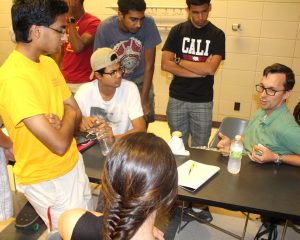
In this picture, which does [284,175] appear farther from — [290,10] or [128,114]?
[290,10]

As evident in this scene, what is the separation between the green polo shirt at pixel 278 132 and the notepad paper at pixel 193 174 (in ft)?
1.55

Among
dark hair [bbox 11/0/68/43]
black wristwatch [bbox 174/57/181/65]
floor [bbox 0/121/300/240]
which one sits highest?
dark hair [bbox 11/0/68/43]

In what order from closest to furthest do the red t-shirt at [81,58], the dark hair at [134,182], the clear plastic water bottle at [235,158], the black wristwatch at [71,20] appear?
the dark hair at [134,182] → the clear plastic water bottle at [235,158] → the black wristwatch at [71,20] → the red t-shirt at [81,58]

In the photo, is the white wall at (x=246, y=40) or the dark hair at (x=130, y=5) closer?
the dark hair at (x=130, y=5)

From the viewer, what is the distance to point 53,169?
159 centimetres

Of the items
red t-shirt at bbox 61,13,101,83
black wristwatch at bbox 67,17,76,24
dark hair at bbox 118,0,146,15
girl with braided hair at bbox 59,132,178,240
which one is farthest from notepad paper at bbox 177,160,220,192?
black wristwatch at bbox 67,17,76,24

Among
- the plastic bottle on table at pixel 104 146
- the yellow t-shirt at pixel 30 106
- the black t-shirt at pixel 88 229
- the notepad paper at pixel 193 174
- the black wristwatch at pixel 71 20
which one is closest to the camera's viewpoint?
the black t-shirt at pixel 88 229

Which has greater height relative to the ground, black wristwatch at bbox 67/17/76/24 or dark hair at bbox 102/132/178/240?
black wristwatch at bbox 67/17/76/24

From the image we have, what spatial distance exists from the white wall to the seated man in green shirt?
2.24 m

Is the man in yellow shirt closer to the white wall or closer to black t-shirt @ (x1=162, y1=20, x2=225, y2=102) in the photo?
black t-shirt @ (x1=162, y1=20, x2=225, y2=102)

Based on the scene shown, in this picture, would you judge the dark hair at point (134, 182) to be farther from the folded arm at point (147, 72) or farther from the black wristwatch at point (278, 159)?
the folded arm at point (147, 72)

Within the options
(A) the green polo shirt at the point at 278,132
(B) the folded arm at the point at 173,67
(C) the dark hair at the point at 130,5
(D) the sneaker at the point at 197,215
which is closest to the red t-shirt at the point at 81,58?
(C) the dark hair at the point at 130,5

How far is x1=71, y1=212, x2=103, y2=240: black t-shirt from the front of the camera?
99 cm

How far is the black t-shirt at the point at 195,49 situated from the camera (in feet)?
8.89
